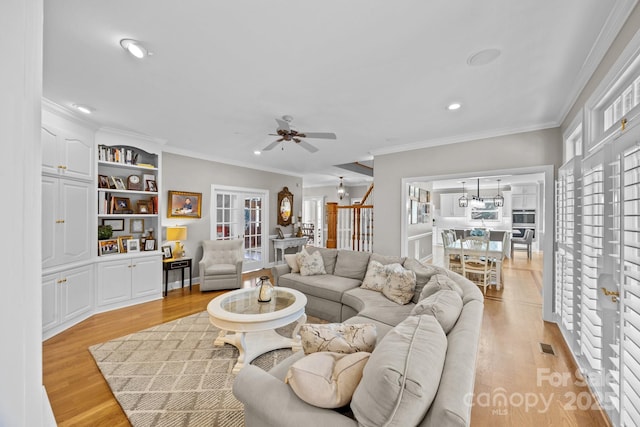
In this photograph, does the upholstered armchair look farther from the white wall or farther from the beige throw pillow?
the white wall

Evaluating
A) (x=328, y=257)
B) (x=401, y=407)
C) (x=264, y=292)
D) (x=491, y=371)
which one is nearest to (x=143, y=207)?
(x=264, y=292)

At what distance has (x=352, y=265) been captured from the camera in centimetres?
377

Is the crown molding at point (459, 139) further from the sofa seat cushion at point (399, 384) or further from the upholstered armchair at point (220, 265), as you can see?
the sofa seat cushion at point (399, 384)

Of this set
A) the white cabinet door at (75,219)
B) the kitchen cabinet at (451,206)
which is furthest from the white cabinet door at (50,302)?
the kitchen cabinet at (451,206)

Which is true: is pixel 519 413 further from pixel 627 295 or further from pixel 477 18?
pixel 477 18

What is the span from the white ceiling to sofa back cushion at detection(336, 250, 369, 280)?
1.82 meters

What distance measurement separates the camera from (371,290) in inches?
126

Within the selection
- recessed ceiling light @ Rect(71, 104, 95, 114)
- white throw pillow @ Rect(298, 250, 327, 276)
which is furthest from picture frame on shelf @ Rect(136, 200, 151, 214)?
white throw pillow @ Rect(298, 250, 327, 276)

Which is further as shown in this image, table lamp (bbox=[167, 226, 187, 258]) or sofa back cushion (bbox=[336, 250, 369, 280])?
table lamp (bbox=[167, 226, 187, 258])

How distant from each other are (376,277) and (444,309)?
1.61 m

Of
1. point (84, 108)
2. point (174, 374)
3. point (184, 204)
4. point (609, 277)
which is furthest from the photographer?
point (184, 204)

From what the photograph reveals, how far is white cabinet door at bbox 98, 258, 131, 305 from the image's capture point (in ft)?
12.0

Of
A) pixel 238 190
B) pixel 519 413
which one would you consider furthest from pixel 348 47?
pixel 238 190

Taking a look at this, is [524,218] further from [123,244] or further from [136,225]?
[123,244]
